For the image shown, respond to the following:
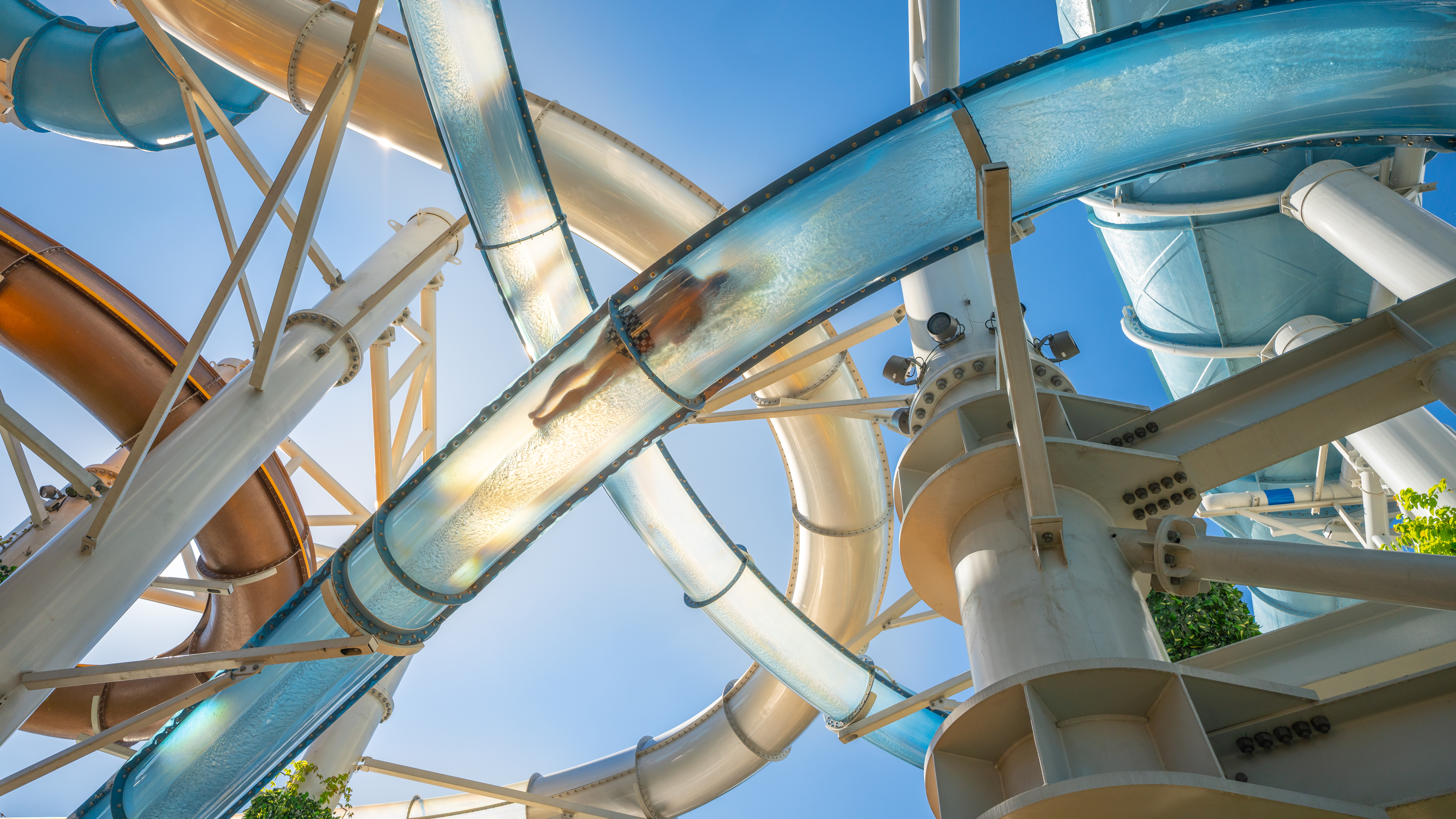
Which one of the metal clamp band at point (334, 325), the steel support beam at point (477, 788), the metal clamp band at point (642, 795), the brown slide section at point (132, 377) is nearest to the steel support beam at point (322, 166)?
the metal clamp band at point (334, 325)

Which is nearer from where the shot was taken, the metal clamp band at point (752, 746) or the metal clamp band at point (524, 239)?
the metal clamp band at point (524, 239)

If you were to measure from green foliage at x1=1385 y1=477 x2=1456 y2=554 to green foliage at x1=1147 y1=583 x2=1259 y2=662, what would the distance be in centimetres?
112

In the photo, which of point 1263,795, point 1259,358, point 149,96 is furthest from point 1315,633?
point 149,96

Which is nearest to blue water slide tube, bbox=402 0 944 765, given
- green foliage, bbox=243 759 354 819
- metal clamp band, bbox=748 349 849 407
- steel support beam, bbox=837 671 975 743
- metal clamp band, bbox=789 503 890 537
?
steel support beam, bbox=837 671 975 743

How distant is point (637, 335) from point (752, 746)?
6.86 metres

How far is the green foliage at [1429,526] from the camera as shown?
16.3 ft

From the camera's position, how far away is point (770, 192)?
4547 mm

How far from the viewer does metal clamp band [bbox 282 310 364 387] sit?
7.30m

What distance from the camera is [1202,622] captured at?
6.22 meters

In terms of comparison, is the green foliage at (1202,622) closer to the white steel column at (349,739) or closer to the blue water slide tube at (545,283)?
the blue water slide tube at (545,283)

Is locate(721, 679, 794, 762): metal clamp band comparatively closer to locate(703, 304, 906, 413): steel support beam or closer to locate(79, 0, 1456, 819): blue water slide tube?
locate(703, 304, 906, 413): steel support beam

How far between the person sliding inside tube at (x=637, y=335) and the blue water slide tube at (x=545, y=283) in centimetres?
100

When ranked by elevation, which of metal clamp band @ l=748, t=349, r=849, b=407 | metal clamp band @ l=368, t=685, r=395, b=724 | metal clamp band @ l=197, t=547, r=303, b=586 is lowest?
metal clamp band @ l=368, t=685, r=395, b=724

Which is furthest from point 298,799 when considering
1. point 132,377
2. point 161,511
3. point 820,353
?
point 820,353
